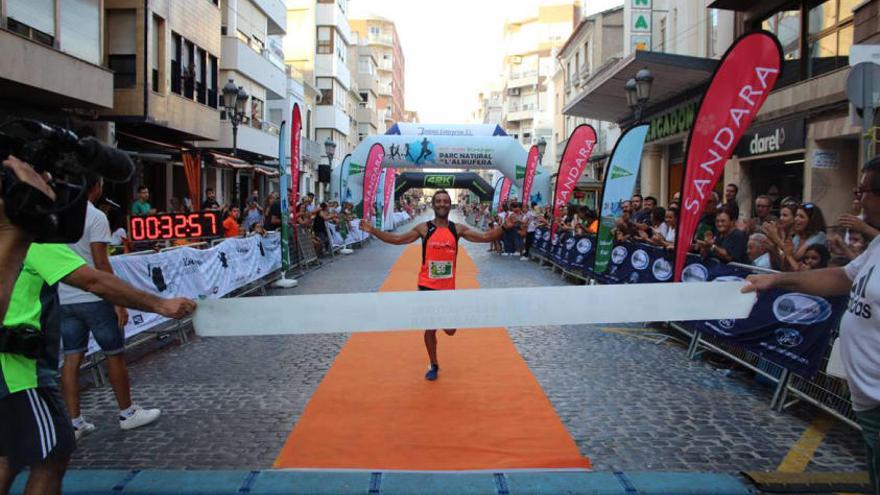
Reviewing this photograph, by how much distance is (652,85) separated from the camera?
2002cm

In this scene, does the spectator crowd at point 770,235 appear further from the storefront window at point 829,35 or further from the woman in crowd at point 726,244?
the storefront window at point 829,35

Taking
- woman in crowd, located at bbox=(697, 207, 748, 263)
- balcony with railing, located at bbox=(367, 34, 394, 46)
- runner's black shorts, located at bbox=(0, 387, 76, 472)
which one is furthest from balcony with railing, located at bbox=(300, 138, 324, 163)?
balcony with railing, located at bbox=(367, 34, 394, 46)

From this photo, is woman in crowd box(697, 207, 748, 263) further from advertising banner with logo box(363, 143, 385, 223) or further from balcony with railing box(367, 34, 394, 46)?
balcony with railing box(367, 34, 394, 46)

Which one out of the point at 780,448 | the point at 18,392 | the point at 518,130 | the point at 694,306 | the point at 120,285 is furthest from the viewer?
the point at 518,130

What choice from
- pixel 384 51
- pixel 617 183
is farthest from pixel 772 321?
pixel 384 51

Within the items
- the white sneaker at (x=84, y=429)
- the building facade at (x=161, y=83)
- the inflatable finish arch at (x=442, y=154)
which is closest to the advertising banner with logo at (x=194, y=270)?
the white sneaker at (x=84, y=429)

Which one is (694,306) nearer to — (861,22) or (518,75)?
(861,22)

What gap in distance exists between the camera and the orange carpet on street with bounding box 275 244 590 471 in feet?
14.4

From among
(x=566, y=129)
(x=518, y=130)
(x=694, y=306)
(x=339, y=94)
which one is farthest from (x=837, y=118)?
(x=518, y=130)

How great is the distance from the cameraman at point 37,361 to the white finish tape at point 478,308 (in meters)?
0.85

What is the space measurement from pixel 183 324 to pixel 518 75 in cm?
7942

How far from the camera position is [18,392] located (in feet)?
8.66

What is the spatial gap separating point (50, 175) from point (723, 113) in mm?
5957

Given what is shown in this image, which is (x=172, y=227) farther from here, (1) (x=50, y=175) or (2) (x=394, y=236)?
(1) (x=50, y=175)
